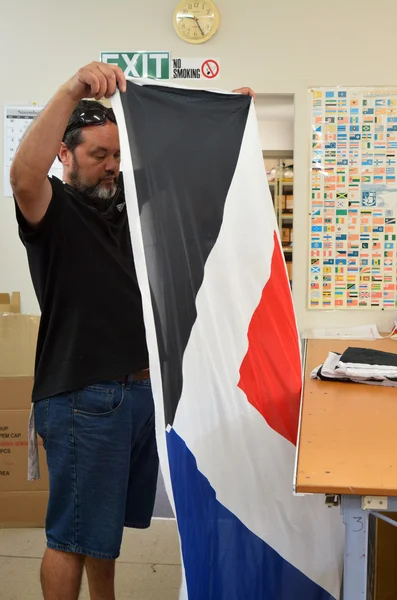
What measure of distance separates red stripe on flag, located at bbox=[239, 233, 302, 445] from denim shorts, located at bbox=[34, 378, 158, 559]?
1.06 ft

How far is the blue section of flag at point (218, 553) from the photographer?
147 centimetres

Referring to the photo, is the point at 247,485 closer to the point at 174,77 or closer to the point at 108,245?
the point at 108,245

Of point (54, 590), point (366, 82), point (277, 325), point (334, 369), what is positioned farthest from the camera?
point (366, 82)

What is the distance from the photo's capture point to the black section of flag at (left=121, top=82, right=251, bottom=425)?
151 centimetres

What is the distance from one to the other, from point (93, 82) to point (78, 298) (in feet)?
1.66

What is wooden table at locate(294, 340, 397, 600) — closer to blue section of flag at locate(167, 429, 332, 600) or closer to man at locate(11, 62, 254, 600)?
blue section of flag at locate(167, 429, 332, 600)

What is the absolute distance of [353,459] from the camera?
4.26ft

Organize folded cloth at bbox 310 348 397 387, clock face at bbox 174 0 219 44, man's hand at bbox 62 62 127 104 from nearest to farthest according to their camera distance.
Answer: man's hand at bbox 62 62 127 104 → folded cloth at bbox 310 348 397 387 → clock face at bbox 174 0 219 44

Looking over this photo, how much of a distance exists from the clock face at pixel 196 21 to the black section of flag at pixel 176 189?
4.86ft

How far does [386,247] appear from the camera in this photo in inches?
123

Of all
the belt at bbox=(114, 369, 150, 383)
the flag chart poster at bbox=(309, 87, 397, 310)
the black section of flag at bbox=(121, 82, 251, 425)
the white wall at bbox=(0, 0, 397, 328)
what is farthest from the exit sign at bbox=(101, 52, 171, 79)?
the belt at bbox=(114, 369, 150, 383)

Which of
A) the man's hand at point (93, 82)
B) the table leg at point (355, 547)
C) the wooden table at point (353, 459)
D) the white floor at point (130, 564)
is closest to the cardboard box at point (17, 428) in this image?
the white floor at point (130, 564)

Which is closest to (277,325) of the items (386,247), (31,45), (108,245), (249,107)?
(108,245)

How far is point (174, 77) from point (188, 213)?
5.57 feet
